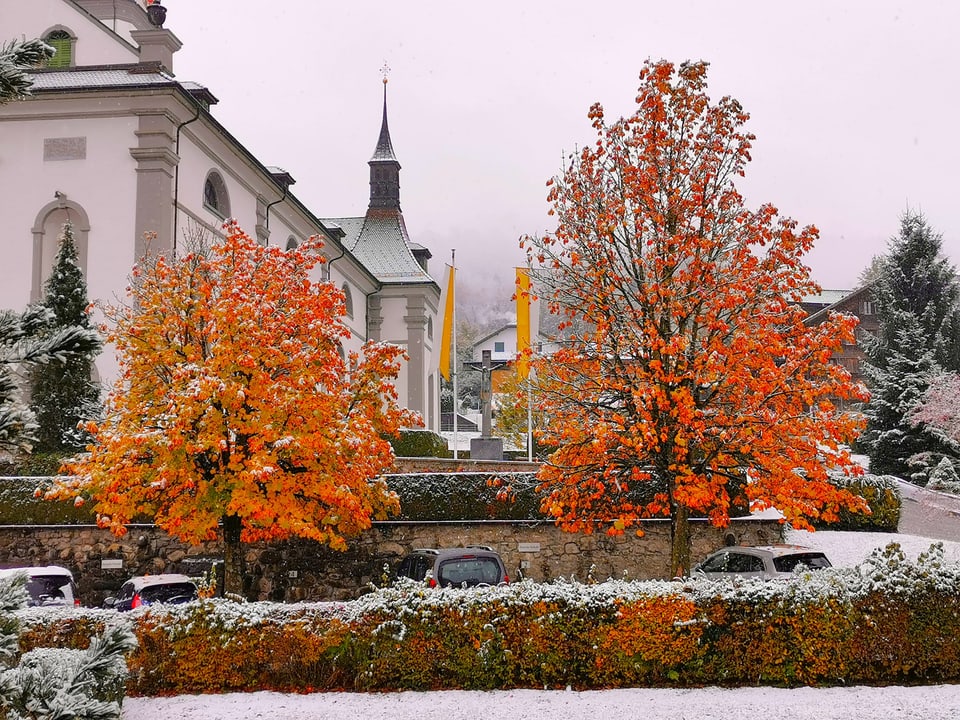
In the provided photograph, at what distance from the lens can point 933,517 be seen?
29531 mm

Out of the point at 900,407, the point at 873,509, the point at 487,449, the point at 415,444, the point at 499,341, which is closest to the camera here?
the point at 873,509

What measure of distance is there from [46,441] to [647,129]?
15720mm

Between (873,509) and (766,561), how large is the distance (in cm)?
1154

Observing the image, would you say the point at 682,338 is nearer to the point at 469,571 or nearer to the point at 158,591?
the point at 469,571

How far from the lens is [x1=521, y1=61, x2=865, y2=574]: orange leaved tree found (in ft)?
46.3

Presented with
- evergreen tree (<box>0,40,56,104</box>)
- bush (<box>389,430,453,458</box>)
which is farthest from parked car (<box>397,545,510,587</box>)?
bush (<box>389,430,453,458</box>)

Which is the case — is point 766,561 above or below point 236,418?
below

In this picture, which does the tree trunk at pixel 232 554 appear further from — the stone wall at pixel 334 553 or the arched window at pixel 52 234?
the arched window at pixel 52 234

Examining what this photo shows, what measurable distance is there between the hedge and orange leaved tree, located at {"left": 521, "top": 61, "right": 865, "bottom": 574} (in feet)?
10.4

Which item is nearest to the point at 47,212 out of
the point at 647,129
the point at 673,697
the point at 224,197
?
the point at 224,197

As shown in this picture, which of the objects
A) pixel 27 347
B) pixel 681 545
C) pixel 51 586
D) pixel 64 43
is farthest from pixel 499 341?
pixel 27 347

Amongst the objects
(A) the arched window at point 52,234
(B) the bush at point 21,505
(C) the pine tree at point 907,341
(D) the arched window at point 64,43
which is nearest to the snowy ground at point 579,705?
(B) the bush at point 21,505

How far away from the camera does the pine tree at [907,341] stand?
37156mm

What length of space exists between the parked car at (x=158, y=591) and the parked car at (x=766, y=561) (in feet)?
26.9
